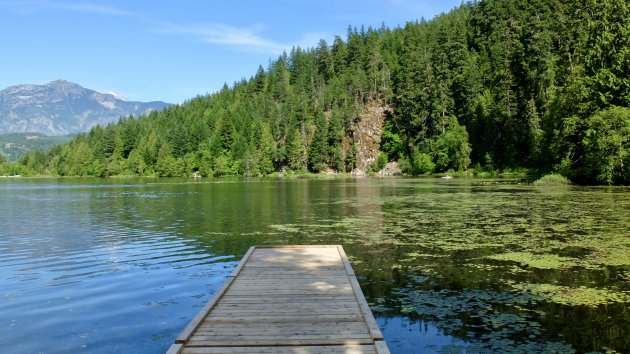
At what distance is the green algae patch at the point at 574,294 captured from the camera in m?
12.8

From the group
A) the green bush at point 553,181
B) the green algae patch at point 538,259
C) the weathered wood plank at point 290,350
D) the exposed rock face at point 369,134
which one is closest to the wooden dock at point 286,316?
the weathered wood plank at point 290,350

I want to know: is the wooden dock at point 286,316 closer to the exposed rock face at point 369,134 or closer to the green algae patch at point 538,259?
the green algae patch at point 538,259

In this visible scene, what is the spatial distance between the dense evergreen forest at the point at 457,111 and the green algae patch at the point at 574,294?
166 ft

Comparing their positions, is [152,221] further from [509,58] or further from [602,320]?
[509,58]

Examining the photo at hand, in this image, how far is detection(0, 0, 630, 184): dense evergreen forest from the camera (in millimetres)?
64125

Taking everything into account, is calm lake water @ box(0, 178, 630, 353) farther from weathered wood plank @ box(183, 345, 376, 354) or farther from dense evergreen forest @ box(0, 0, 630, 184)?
dense evergreen forest @ box(0, 0, 630, 184)

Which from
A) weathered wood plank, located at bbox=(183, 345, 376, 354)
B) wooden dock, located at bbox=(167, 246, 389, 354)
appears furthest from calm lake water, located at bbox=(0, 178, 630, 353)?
weathered wood plank, located at bbox=(183, 345, 376, 354)

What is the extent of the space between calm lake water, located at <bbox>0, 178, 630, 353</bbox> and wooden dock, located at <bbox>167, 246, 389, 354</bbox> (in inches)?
48.5

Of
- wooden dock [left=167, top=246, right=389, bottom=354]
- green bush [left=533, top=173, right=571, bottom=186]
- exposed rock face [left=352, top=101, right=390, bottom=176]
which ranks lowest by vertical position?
wooden dock [left=167, top=246, right=389, bottom=354]

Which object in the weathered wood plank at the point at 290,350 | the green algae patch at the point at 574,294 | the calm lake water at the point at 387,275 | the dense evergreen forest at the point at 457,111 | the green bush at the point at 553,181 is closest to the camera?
the weathered wood plank at the point at 290,350

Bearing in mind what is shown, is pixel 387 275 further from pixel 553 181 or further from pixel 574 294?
pixel 553 181

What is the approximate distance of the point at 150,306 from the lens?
44.6 ft

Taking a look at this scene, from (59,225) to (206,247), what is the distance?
15.8 m

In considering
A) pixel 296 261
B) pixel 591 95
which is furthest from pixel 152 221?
pixel 591 95
